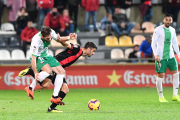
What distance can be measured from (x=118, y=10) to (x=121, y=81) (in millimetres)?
4520

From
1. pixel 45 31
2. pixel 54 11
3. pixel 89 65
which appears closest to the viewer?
pixel 45 31

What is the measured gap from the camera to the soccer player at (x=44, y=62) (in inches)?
284

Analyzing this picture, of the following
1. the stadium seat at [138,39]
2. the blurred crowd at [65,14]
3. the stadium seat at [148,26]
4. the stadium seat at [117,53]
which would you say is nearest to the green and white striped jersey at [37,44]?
the blurred crowd at [65,14]

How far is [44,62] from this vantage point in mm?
7633

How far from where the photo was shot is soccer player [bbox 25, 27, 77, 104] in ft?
23.7

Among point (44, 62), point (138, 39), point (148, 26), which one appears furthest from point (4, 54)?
point (44, 62)

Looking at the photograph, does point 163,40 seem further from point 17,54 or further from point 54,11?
point 17,54

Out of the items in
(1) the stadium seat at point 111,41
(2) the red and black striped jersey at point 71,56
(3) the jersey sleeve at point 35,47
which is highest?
(3) the jersey sleeve at point 35,47

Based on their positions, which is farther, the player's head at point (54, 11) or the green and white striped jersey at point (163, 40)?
the player's head at point (54, 11)

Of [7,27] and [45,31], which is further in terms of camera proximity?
[7,27]

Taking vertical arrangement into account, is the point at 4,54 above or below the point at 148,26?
below

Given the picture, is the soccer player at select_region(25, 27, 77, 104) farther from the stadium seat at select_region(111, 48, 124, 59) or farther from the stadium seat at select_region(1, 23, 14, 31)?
the stadium seat at select_region(1, 23, 14, 31)

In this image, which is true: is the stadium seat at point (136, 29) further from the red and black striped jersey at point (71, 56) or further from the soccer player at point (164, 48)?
the red and black striped jersey at point (71, 56)

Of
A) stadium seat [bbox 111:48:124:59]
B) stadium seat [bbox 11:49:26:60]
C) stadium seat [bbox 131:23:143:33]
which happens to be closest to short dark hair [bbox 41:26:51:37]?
stadium seat [bbox 11:49:26:60]
